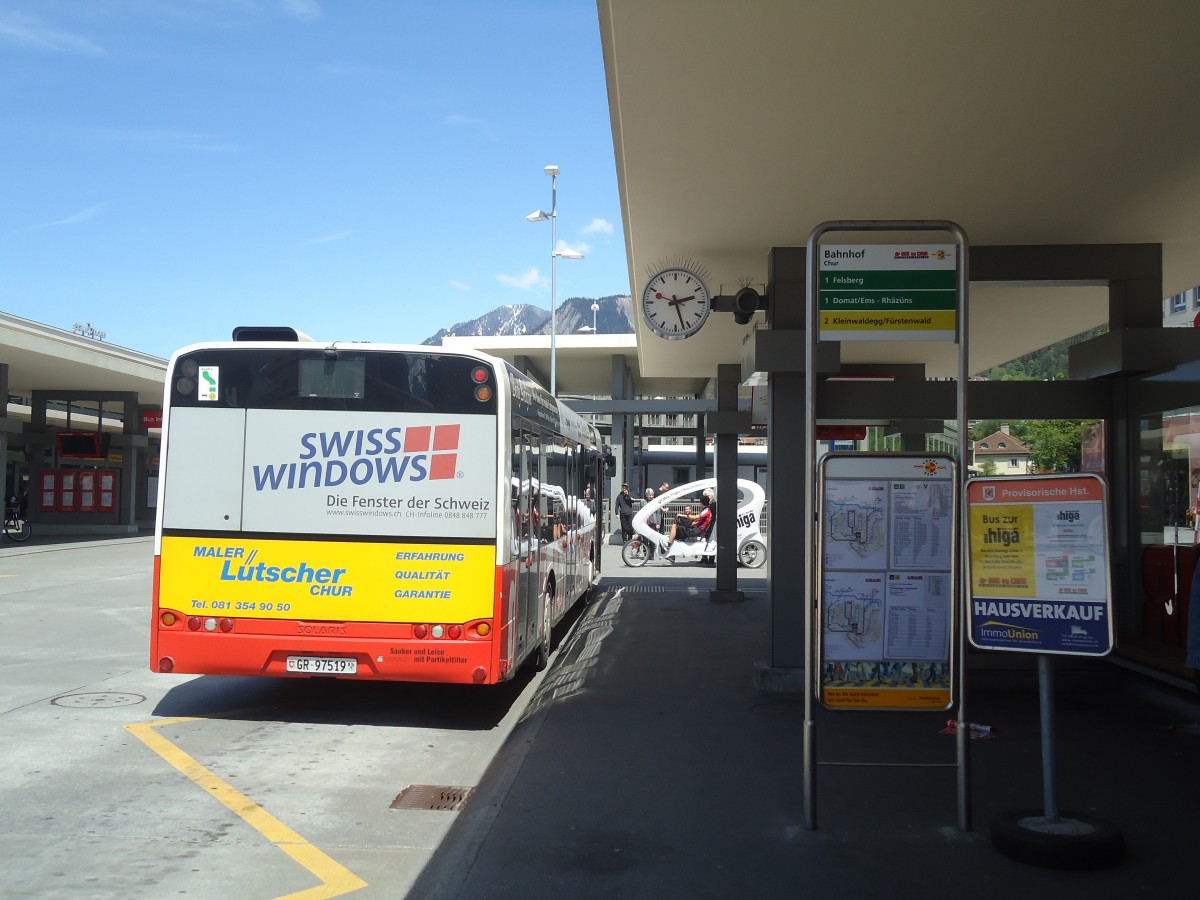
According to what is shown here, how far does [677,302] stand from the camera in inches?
436

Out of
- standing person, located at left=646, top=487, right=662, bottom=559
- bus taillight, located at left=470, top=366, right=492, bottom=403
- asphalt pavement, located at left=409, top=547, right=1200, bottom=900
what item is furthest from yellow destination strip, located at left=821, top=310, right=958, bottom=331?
standing person, located at left=646, top=487, right=662, bottom=559

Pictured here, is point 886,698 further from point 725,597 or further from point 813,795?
point 725,597

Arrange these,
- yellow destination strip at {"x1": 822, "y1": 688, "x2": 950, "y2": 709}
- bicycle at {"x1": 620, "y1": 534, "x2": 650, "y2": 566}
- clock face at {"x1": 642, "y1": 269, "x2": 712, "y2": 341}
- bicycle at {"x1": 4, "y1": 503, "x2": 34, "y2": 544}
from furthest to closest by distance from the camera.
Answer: bicycle at {"x1": 4, "y1": 503, "x2": 34, "y2": 544}
bicycle at {"x1": 620, "y1": 534, "x2": 650, "y2": 566}
clock face at {"x1": 642, "y1": 269, "x2": 712, "y2": 341}
yellow destination strip at {"x1": 822, "y1": 688, "x2": 950, "y2": 709}

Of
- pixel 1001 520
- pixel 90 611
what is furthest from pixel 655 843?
pixel 90 611

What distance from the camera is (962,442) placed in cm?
604

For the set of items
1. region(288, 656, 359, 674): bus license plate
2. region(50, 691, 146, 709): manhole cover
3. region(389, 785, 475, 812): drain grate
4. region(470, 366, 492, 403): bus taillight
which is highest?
region(470, 366, 492, 403): bus taillight

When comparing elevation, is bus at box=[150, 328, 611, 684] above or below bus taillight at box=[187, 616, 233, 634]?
above

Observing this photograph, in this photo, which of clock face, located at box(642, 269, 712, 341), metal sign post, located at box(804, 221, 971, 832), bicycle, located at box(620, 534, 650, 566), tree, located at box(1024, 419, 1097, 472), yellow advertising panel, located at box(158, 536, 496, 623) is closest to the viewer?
metal sign post, located at box(804, 221, 971, 832)

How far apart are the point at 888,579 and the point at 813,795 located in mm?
1264

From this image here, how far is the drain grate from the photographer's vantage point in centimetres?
640

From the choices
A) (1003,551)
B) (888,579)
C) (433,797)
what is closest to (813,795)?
(888,579)

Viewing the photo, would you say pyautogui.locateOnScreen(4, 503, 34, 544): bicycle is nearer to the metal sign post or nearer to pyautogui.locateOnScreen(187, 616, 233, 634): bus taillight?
pyautogui.locateOnScreen(187, 616, 233, 634): bus taillight

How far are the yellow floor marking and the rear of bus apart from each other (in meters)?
0.82

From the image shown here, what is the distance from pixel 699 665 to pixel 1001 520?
636cm
